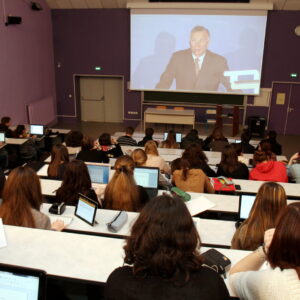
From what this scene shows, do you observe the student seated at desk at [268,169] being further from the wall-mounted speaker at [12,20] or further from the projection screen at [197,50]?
the wall-mounted speaker at [12,20]

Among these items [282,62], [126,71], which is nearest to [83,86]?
[126,71]

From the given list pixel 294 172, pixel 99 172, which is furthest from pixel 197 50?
pixel 99 172

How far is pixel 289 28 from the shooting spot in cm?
973

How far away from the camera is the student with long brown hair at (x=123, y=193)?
327 centimetres

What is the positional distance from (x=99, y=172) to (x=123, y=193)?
33.0 inches

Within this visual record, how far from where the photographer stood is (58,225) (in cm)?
288

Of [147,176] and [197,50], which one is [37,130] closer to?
[147,176]

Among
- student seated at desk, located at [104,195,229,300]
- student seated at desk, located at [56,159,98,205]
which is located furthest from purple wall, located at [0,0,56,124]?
student seated at desk, located at [104,195,229,300]

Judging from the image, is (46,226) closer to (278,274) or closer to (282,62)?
(278,274)

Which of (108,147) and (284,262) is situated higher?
(284,262)

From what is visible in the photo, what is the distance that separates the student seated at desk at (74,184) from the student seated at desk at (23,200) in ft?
1.98

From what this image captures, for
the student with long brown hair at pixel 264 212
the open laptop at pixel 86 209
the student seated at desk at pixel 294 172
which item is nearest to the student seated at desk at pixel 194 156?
the student seated at desk at pixel 294 172

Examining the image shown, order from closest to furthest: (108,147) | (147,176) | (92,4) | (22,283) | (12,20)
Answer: (22,283) → (147,176) → (108,147) → (12,20) → (92,4)

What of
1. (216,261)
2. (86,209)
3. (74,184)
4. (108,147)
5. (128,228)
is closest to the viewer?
(216,261)
